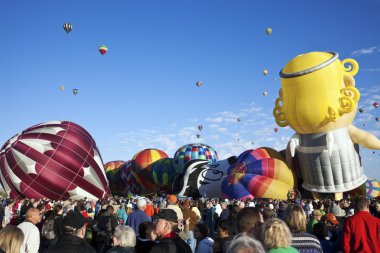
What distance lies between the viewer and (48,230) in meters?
5.73

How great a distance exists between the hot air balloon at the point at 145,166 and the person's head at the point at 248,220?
30.9 m

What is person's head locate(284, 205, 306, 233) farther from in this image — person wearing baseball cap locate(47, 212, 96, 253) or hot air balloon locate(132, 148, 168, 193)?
hot air balloon locate(132, 148, 168, 193)

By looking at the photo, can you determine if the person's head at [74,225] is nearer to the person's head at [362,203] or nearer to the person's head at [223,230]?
the person's head at [223,230]

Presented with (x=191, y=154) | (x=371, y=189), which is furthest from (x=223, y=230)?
(x=191, y=154)

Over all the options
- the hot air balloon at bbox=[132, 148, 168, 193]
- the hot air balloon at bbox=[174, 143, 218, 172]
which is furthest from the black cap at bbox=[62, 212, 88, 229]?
the hot air balloon at bbox=[132, 148, 168, 193]

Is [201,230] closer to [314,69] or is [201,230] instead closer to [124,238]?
[124,238]

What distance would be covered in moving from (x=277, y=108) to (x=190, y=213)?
10.5 m

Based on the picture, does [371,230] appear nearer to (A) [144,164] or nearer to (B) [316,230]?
(B) [316,230]

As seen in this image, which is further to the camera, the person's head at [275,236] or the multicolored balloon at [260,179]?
the multicolored balloon at [260,179]

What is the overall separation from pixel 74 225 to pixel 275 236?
1818 millimetres

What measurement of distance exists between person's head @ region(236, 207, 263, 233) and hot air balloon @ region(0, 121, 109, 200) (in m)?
18.0

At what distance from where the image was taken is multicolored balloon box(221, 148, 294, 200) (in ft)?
58.6

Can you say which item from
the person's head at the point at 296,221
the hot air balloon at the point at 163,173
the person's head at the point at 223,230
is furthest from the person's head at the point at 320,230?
the hot air balloon at the point at 163,173

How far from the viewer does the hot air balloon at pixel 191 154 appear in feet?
102
